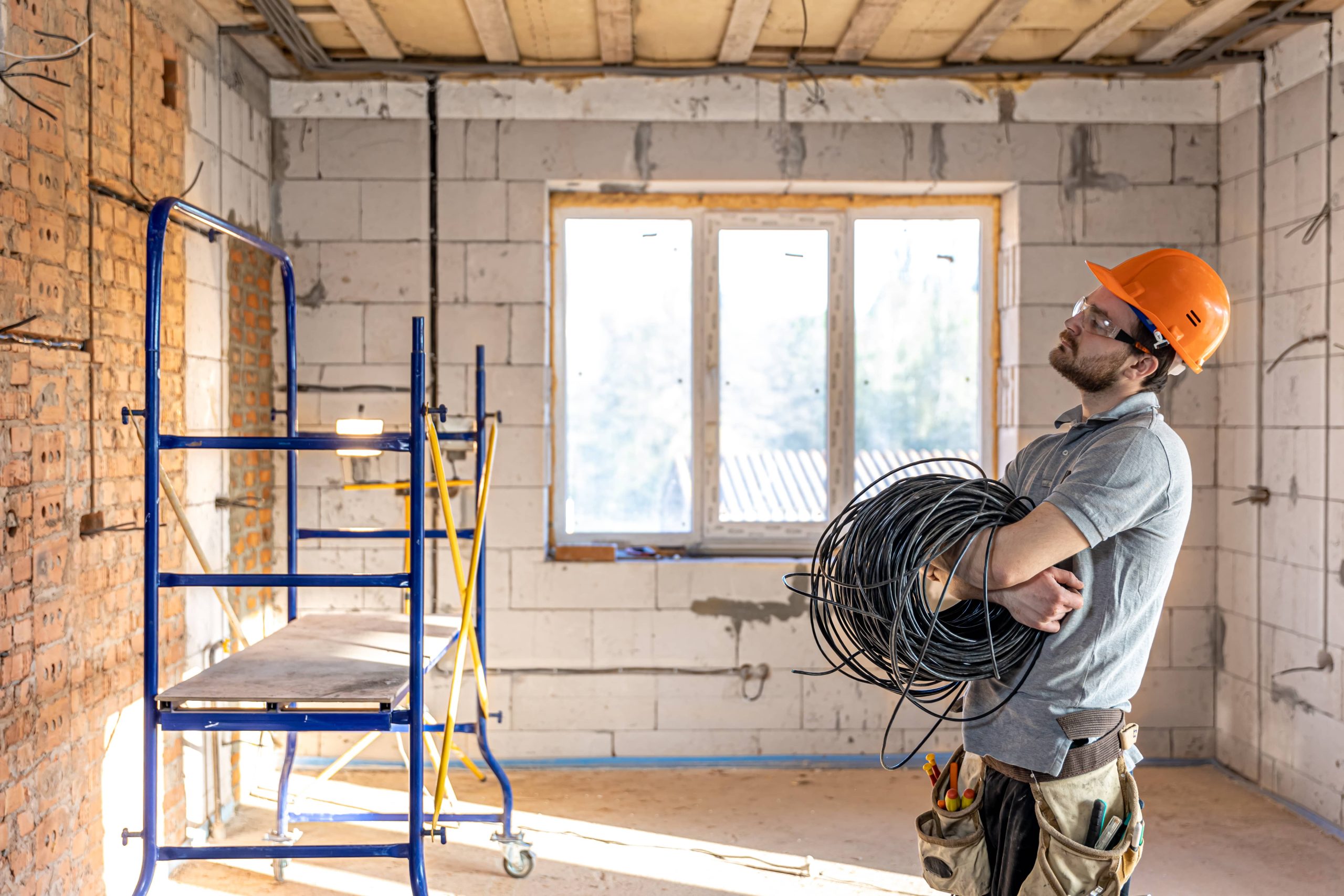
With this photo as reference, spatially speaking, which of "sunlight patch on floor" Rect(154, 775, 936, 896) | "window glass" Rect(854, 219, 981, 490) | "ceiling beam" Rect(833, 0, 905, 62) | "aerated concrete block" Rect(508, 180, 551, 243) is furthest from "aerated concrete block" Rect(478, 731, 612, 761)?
"ceiling beam" Rect(833, 0, 905, 62)

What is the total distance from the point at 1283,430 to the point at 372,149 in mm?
3643

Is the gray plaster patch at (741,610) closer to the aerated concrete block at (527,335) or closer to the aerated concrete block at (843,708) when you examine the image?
the aerated concrete block at (843,708)

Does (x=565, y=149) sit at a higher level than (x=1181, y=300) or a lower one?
higher

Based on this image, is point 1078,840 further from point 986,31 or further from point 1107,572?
point 986,31

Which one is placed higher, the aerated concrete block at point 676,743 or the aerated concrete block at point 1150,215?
the aerated concrete block at point 1150,215

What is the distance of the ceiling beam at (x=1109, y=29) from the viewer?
3400 millimetres

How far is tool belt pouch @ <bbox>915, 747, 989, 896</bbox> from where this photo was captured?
1.82 m

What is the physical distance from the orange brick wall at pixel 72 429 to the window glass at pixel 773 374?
215 centimetres

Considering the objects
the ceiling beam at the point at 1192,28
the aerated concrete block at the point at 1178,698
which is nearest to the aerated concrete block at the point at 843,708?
the aerated concrete block at the point at 1178,698

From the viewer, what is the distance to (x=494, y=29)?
3598 millimetres

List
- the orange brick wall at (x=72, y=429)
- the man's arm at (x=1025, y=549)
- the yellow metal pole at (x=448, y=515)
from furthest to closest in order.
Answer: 1. the yellow metal pole at (x=448, y=515)
2. the orange brick wall at (x=72, y=429)
3. the man's arm at (x=1025, y=549)

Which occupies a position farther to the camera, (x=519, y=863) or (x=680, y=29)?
(x=680, y=29)

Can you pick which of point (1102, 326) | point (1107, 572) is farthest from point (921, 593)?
point (1102, 326)

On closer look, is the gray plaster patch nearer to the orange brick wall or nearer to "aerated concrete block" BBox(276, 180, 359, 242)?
the orange brick wall
